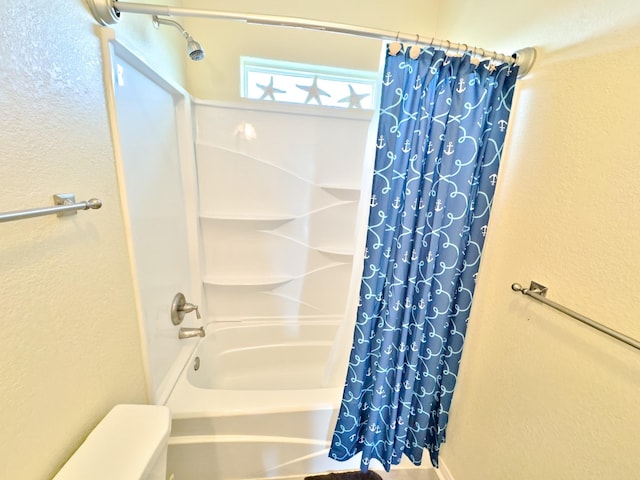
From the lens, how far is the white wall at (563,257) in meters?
0.70

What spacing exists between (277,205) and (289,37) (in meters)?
1.02

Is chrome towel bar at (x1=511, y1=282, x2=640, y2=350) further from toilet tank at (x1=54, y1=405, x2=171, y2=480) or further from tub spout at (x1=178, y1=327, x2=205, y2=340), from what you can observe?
tub spout at (x1=178, y1=327, x2=205, y2=340)

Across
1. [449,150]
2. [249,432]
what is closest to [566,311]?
[449,150]

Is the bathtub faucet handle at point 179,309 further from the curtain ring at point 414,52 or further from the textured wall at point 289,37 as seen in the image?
the curtain ring at point 414,52

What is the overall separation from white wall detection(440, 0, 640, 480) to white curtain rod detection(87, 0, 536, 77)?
0.23 ft

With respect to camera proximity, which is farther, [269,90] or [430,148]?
[269,90]

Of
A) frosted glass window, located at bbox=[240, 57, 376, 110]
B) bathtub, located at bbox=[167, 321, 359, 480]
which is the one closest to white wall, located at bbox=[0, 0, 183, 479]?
bathtub, located at bbox=[167, 321, 359, 480]

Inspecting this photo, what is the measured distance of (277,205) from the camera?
1.90 metres

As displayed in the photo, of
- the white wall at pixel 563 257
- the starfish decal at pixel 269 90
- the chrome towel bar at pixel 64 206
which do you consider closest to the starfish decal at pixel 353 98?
the starfish decal at pixel 269 90

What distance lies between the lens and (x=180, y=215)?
1.56 meters

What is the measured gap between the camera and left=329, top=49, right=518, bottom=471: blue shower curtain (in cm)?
97

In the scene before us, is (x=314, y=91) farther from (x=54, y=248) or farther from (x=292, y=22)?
(x=54, y=248)

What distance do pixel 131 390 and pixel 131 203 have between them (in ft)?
2.22

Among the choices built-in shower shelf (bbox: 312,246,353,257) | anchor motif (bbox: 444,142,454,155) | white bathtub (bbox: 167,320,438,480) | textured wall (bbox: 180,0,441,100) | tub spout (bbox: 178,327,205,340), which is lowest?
white bathtub (bbox: 167,320,438,480)
